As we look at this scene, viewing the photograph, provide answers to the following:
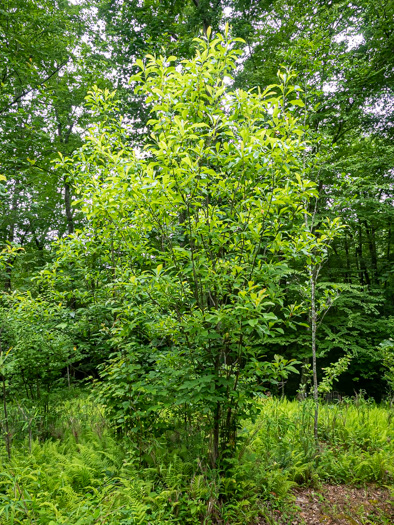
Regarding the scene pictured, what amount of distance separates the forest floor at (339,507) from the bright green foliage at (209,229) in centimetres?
89

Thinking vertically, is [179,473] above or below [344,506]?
above

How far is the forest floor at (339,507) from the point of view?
2.88 metres

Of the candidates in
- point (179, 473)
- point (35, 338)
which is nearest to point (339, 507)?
point (179, 473)

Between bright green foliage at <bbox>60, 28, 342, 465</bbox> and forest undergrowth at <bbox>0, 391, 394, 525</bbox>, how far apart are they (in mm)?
413

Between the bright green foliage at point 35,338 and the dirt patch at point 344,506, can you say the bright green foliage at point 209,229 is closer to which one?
the dirt patch at point 344,506

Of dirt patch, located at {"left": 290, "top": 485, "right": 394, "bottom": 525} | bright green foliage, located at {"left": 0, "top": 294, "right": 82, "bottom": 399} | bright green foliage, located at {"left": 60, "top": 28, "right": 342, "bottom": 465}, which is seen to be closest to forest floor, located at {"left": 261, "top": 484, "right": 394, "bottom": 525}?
dirt patch, located at {"left": 290, "top": 485, "right": 394, "bottom": 525}

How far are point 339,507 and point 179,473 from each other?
170 centimetres

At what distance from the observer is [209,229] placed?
2.74 metres

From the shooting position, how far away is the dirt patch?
290cm

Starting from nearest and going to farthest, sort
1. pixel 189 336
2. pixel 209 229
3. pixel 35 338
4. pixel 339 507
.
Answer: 1. pixel 209 229
2. pixel 189 336
3. pixel 339 507
4. pixel 35 338

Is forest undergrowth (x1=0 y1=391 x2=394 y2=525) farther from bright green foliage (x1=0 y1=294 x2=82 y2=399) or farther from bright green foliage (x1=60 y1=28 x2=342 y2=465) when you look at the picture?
bright green foliage (x1=0 y1=294 x2=82 y2=399)

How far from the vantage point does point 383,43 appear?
752 centimetres

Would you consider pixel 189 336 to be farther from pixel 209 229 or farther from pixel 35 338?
pixel 35 338

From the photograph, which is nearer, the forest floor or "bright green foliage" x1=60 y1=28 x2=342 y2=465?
"bright green foliage" x1=60 y1=28 x2=342 y2=465
